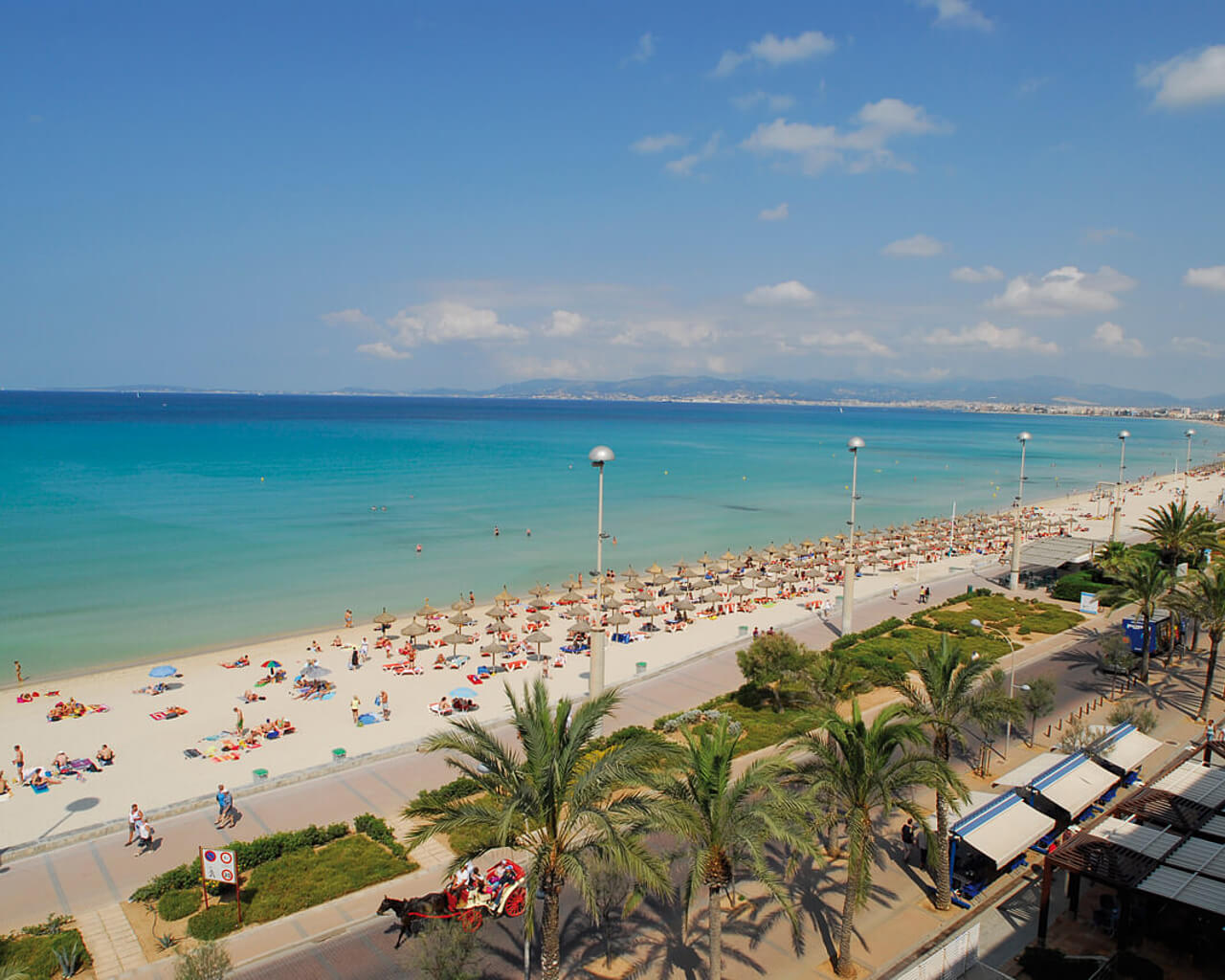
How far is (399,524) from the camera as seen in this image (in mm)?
60500

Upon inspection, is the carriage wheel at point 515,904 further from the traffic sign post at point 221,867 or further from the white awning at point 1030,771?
the white awning at point 1030,771

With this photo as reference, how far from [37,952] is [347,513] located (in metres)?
53.9

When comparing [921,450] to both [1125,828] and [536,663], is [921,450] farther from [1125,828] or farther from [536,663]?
[1125,828]

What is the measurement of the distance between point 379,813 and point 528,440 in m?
132

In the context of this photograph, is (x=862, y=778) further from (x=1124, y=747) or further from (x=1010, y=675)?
(x=1010, y=675)

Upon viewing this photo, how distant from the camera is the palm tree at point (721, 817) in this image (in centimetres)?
1007

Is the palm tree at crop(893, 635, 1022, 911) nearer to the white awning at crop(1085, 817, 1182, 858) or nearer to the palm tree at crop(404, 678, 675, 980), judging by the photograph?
the white awning at crop(1085, 817, 1182, 858)

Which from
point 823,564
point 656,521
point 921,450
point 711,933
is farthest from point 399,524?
point 921,450

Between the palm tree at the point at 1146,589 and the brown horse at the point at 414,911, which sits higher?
the palm tree at the point at 1146,589

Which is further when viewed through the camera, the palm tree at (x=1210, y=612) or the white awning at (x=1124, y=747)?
the palm tree at (x=1210, y=612)

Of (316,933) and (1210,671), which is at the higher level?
(1210,671)

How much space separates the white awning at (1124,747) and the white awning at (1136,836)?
4025mm

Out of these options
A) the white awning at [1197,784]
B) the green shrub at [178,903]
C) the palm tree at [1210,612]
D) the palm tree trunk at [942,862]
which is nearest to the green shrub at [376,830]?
the green shrub at [178,903]

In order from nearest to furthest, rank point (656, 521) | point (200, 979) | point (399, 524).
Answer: point (200, 979) → point (399, 524) → point (656, 521)
